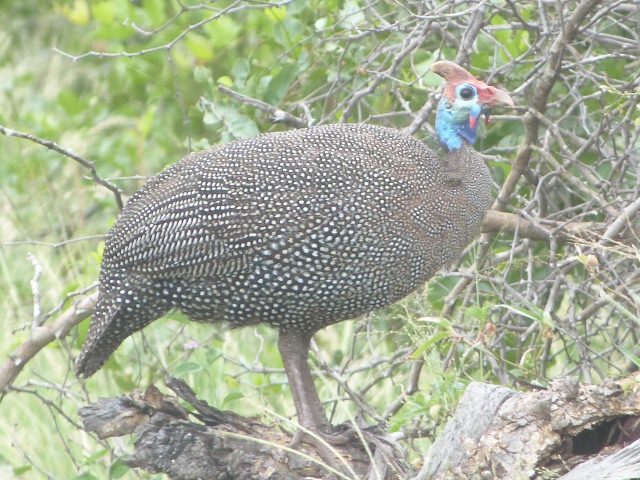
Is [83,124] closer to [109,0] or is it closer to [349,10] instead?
[109,0]

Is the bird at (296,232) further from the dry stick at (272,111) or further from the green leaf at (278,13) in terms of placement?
the green leaf at (278,13)

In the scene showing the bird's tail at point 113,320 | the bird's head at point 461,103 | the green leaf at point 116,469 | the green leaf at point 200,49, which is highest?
the bird's head at point 461,103

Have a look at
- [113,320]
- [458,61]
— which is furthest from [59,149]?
[458,61]

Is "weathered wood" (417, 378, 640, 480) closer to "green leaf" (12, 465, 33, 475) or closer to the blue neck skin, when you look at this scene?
the blue neck skin

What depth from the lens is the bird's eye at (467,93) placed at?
397 cm

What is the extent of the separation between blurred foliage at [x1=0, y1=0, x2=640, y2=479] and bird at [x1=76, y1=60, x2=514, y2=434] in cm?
21

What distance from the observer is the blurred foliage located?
3.95m

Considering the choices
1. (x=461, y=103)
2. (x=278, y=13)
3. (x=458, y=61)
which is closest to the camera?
(x=461, y=103)

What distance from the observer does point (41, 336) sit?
448 centimetres

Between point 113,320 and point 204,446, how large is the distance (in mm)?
660

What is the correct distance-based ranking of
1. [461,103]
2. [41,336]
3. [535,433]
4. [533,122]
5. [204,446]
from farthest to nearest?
[41,336] → [533,122] → [461,103] → [204,446] → [535,433]

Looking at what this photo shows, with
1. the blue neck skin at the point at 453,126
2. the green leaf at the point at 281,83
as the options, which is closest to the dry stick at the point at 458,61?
the blue neck skin at the point at 453,126

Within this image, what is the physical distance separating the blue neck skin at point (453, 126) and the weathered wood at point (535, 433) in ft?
4.09

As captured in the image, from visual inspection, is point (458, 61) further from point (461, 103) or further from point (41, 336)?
point (41, 336)
